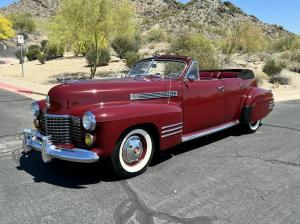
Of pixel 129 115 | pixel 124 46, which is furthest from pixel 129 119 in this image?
pixel 124 46

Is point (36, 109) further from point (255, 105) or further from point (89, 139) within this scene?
point (255, 105)

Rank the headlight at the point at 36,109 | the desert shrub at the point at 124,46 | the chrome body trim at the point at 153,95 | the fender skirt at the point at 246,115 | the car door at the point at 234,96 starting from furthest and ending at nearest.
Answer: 1. the desert shrub at the point at 124,46
2. the fender skirt at the point at 246,115
3. the car door at the point at 234,96
4. the headlight at the point at 36,109
5. the chrome body trim at the point at 153,95

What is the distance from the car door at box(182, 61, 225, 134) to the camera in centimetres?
664

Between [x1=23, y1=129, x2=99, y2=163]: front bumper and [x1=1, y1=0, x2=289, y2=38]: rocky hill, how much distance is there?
5822 centimetres

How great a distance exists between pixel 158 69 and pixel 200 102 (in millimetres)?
918

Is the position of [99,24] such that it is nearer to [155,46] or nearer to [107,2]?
[107,2]

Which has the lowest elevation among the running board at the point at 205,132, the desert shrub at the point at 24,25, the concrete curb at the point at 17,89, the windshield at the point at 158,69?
the concrete curb at the point at 17,89

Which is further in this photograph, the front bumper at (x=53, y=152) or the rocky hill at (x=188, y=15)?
the rocky hill at (x=188, y=15)

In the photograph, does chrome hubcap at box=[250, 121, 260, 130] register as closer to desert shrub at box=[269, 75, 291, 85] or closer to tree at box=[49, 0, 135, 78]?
tree at box=[49, 0, 135, 78]

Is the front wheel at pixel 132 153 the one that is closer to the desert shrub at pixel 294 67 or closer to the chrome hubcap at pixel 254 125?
the chrome hubcap at pixel 254 125

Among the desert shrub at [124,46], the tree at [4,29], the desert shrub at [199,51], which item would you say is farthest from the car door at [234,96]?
the tree at [4,29]

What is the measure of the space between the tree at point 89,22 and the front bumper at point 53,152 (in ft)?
44.9

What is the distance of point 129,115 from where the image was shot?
17.9ft

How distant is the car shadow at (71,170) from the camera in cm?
560
